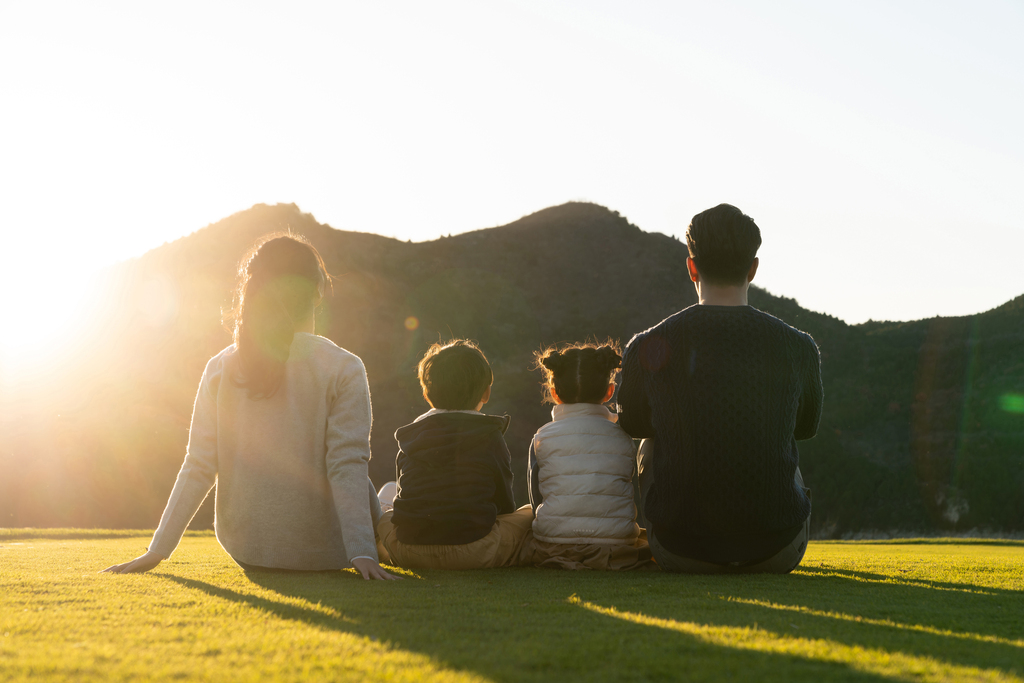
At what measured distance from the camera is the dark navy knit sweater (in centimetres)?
286

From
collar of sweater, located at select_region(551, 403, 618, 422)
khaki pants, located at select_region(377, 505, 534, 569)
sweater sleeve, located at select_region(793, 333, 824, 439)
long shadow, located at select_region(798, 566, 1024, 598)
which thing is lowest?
khaki pants, located at select_region(377, 505, 534, 569)

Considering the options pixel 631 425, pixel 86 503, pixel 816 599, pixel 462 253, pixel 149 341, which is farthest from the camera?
pixel 462 253

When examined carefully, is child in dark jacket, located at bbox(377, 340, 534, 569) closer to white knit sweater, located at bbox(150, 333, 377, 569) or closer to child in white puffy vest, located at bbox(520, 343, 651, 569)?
child in white puffy vest, located at bbox(520, 343, 651, 569)

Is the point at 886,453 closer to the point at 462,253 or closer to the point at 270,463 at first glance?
the point at 462,253

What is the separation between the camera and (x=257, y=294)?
116 inches

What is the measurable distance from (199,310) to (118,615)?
33603 mm

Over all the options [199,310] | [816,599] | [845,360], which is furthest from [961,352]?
[816,599]

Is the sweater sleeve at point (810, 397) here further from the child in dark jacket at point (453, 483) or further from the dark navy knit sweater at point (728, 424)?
the child in dark jacket at point (453, 483)

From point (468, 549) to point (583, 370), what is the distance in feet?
3.56

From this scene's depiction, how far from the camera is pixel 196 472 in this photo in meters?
3.11

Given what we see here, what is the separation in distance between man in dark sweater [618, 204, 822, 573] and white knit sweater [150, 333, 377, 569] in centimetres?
127

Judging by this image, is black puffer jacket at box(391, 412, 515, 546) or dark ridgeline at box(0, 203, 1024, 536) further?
dark ridgeline at box(0, 203, 1024, 536)

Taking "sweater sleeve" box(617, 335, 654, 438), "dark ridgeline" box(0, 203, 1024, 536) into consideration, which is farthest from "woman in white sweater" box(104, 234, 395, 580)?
"dark ridgeline" box(0, 203, 1024, 536)

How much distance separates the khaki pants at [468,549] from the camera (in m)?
3.52
